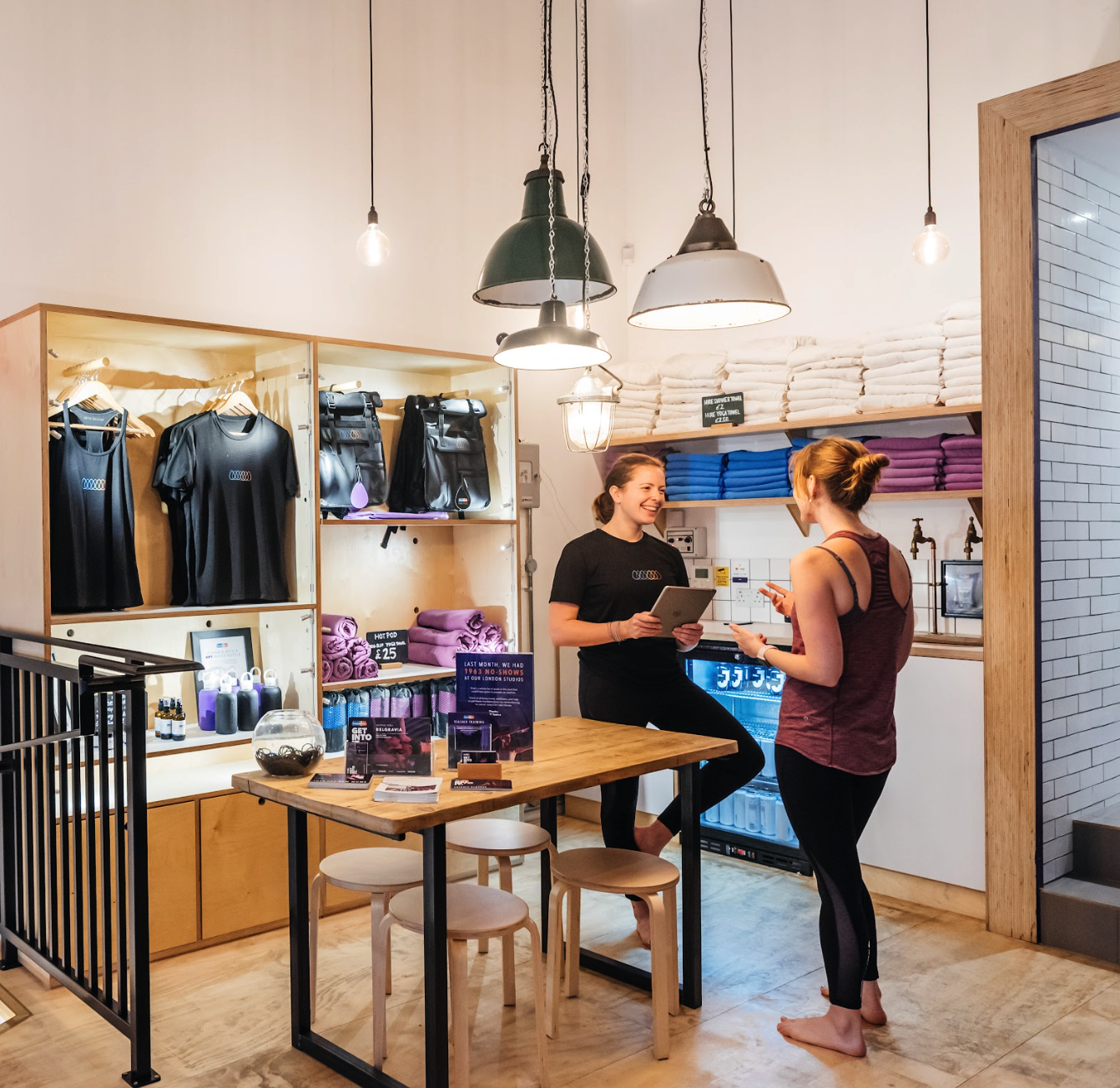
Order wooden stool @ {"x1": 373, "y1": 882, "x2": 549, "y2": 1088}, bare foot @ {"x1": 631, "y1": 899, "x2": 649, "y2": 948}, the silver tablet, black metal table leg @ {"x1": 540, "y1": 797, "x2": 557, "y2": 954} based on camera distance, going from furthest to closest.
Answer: bare foot @ {"x1": 631, "y1": 899, "x2": 649, "y2": 948} → black metal table leg @ {"x1": 540, "y1": 797, "x2": 557, "y2": 954} → the silver tablet → wooden stool @ {"x1": 373, "y1": 882, "x2": 549, "y2": 1088}

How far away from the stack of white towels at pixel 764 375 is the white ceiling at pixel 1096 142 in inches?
51.5

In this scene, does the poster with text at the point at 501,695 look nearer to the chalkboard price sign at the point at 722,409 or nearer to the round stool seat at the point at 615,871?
the round stool seat at the point at 615,871

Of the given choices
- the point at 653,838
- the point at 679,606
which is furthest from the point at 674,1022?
the point at 679,606

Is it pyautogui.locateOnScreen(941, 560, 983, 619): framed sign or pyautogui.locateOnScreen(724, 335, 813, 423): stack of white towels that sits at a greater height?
pyautogui.locateOnScreen(724, 335, 813, 423): stack of white towels

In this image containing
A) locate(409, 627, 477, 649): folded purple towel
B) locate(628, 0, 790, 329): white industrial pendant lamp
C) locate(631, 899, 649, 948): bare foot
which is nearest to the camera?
locate(628, 0, 790, 329): white industrial pendant lamp

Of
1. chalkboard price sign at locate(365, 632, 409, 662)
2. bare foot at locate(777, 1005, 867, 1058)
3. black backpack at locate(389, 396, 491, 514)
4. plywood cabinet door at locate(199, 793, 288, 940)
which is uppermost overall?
black backpack at locate(389, 396, 491, 514)

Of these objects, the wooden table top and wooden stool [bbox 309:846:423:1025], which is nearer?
the wooden table top

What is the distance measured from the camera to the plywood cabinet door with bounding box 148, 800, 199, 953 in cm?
366

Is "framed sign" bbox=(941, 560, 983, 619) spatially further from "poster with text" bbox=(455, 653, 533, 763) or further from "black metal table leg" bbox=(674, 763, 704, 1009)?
"poster with text" bbox=(455, 653, 533, 763)

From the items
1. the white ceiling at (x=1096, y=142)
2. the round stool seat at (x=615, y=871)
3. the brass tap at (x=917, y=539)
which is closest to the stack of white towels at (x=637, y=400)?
the brass tap at (x=917, y=539)

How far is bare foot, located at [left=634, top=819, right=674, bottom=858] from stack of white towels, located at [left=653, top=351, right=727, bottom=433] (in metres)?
2.16

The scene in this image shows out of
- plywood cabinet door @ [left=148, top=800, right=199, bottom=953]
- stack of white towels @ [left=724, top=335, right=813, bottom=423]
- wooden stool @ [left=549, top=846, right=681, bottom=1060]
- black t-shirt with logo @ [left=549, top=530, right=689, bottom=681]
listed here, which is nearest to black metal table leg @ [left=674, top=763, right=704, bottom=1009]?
wooden stool @ [left=549, top=846, right=681, bottom=1060]

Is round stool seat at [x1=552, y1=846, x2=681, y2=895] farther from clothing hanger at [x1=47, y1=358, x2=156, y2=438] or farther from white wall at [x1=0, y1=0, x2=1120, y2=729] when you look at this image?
white wall at [x1=0, y1=0, x2=1120, y2=729]

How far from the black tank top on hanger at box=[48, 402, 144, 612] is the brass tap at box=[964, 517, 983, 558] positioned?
330 centimetres
